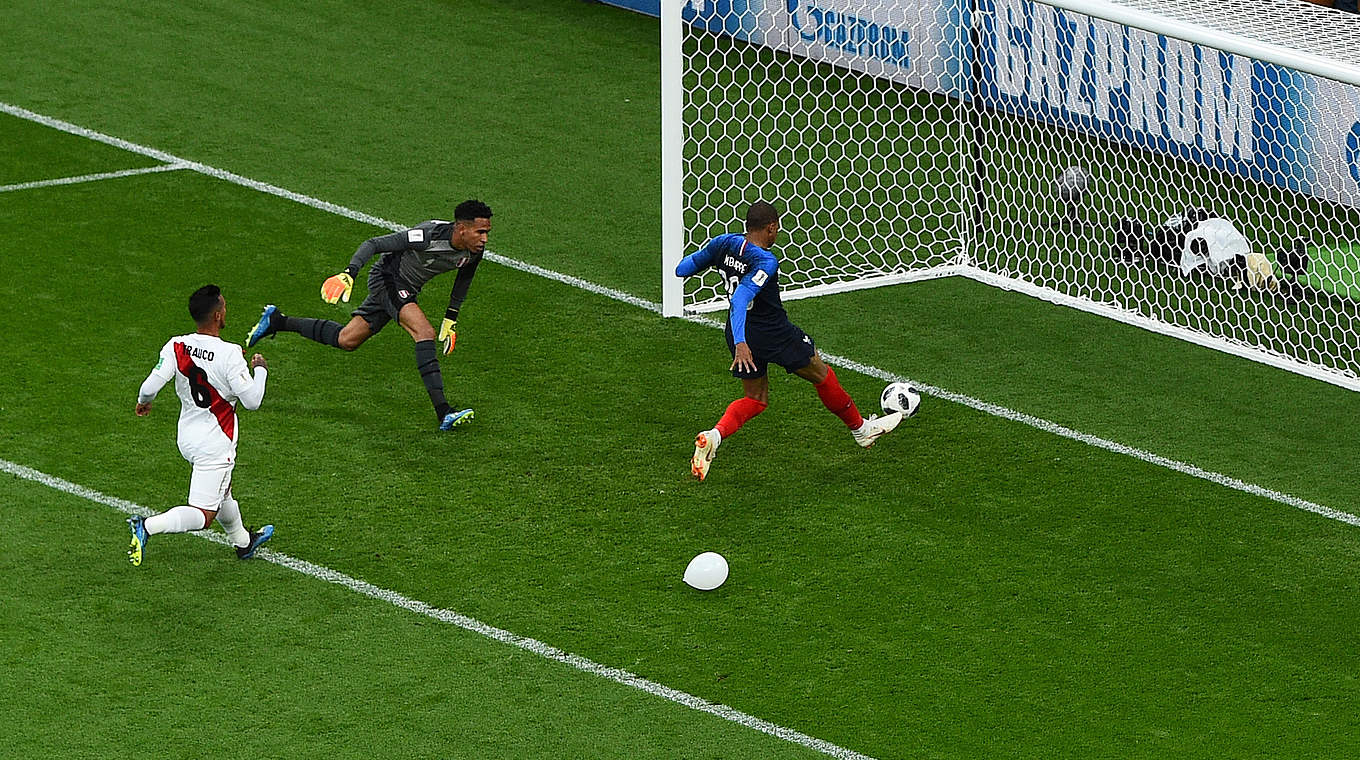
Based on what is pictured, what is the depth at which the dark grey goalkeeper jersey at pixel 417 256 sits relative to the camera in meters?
10.0

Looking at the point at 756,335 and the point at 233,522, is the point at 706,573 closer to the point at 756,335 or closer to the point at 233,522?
the point at 756,335

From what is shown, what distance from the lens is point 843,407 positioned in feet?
32.3

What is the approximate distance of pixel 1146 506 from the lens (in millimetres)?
9484

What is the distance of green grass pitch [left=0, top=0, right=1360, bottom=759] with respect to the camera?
7605 millimetres

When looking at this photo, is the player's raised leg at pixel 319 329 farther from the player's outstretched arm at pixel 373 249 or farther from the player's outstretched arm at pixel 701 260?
the player's outstretched arm at pixel 701 260

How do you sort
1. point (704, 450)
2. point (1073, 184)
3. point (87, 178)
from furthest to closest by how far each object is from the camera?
point (87, 178) → point (1073, 184) → point (704, 450)

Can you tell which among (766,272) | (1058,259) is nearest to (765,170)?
(1058,259)

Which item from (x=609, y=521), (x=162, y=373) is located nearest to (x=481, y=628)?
(x=609, y=521)

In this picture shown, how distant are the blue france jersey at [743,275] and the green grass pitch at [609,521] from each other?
884 mm

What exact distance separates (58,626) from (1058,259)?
7.23m

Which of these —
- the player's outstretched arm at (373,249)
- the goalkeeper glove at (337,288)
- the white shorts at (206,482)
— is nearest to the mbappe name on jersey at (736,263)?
the player's outstretched arm at (373,249)

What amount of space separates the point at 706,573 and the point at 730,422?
134 centimetres

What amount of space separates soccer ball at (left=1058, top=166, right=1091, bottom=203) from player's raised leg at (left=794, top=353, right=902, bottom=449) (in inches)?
139

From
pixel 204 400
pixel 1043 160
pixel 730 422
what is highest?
pixel 1043 160
